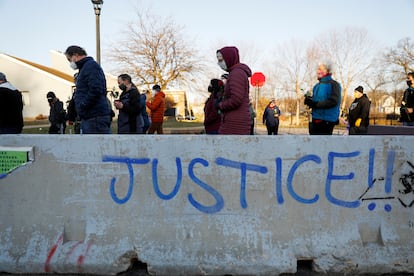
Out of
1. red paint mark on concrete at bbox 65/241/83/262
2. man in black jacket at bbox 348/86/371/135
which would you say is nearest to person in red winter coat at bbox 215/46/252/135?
red paint mark on concrete at bbox 65/241/83/262

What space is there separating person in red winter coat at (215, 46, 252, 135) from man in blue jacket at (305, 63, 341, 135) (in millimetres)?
1296

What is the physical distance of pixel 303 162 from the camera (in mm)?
2562

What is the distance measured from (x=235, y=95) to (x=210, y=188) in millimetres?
1290

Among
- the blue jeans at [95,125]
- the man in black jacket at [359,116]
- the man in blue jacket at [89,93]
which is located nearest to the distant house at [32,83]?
the man in blue jacket at [89,93]

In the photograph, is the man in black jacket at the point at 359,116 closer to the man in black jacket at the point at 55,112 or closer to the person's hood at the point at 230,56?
the person's hood at the point at 230,56

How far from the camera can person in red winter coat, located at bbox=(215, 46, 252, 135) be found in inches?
134

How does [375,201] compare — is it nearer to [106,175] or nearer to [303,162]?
[303,162]

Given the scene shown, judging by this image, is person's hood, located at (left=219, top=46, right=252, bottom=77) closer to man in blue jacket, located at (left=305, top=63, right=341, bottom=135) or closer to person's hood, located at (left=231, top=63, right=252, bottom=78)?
person's hood, located at (left=231, top=63, right=252, bottom=78)

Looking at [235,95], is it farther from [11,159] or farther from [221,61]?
[11,159]

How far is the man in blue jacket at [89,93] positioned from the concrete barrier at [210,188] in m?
1.32

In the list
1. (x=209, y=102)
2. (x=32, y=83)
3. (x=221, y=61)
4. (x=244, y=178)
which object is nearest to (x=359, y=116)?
(x=209, y=102)

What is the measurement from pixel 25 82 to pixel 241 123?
1422 inches

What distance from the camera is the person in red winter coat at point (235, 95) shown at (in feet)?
11.2

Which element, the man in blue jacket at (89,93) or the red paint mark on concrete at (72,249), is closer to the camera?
the red paint mark on concrete at (72,249)
